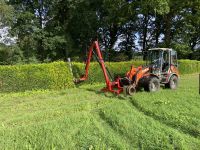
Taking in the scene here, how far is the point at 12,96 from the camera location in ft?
43.9

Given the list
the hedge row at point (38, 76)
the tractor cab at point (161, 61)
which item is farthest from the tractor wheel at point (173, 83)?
the hedge row at point (38, 76)

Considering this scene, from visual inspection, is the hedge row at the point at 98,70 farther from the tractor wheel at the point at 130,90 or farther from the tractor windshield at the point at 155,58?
the tractor wheel at the point at 130,90

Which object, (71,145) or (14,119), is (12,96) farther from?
(71,145)

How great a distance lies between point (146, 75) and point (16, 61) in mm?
15866

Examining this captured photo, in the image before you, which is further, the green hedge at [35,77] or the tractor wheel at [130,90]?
the green hedge at [35,77]

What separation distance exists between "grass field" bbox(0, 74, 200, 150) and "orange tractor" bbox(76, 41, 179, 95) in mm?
1634

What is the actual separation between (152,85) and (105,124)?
18.1 ft

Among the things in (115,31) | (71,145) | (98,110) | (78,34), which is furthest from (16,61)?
(71,145)

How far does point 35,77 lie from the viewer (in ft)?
47.8

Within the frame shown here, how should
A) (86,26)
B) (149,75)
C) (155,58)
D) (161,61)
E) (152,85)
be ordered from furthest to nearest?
(86,26), (155,58), (161,61), (149,75), (152,85)

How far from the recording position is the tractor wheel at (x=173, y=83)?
1434cm

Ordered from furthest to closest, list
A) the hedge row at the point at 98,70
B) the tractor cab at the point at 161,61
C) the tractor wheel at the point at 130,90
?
the hedge row at the point at 98,70 → the tractor cab at the point at 161,61 → the tractor wheel at the point at 130,90

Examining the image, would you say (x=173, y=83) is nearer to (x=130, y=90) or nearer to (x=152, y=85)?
(x=152, y=85)

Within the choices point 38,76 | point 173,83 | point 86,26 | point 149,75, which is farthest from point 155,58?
point 86,26
